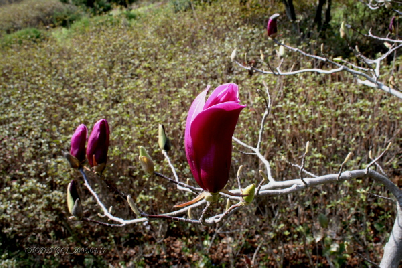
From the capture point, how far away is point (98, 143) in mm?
834

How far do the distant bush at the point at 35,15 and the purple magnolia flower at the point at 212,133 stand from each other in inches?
490

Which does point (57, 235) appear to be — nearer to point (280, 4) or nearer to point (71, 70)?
point (71, 70)

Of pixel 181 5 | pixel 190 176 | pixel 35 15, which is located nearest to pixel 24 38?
pixel 181 5

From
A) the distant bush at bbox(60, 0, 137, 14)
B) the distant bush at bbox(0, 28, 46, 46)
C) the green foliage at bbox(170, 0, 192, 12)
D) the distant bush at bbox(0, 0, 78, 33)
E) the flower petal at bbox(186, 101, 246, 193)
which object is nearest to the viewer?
the flower petal at bbox(186, 101, 246, 193)

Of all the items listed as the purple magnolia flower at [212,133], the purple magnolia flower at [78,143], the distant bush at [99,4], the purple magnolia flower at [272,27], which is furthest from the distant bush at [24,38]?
the purple magnolia flower at [212,133]

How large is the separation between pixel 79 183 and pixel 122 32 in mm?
5125

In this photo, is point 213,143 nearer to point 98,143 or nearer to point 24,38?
point 98,143

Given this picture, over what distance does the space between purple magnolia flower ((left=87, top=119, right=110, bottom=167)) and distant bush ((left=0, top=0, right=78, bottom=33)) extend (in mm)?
12099

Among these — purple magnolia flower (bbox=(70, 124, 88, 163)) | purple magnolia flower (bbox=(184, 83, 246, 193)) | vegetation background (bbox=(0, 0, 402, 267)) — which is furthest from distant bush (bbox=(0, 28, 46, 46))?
purple magnolia flower (bbox=(184, 83, 246, 193))

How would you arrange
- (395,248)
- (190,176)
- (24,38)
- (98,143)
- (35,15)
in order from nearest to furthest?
(98,143) < (395,248) < (190,176) < (24,38) < (35,15)

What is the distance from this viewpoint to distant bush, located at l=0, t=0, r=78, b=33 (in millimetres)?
11690

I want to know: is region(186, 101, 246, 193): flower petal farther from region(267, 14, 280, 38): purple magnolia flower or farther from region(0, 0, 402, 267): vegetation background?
region(267, 14, 280, 38): purple magnolia flower

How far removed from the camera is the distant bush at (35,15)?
11690 millimetres

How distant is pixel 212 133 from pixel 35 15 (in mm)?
15002
